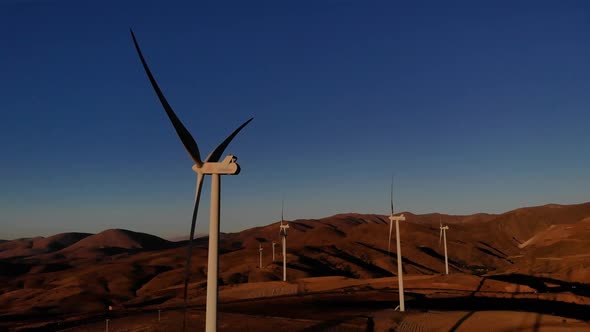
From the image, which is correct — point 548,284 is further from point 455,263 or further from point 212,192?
point 212,192

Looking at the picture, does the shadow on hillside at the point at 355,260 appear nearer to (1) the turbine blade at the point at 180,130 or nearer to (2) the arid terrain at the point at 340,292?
(2) the arid terrain at the point at 340,292

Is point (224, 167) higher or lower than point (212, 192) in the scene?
higher

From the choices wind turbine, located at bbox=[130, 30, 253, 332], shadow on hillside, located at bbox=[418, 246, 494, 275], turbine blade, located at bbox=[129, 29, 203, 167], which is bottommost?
shadow on hillside, located at bbox=[418, 246, 494, 275]

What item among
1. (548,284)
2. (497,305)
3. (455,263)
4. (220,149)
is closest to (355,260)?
(455,263)

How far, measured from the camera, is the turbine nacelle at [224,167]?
23297 mm

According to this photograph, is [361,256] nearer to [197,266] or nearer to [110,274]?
[197,266]

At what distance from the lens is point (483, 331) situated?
38.5 metres

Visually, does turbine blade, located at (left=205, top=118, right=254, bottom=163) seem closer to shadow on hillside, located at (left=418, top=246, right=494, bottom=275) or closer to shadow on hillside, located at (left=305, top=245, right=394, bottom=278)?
shadow on hillside, located at (left=305, top=245, right=394, bottom=278)

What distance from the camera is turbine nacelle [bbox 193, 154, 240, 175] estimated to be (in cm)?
2330

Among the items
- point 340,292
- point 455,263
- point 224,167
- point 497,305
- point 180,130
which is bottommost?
point 455,263

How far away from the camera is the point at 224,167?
23500 millimetres

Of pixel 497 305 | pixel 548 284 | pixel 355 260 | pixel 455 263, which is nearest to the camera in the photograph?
pixel 497 305

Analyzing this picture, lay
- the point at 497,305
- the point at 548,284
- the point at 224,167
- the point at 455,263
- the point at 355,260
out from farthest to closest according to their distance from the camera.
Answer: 1. the point at 455,263
2. the point at 355,260
3. the point at 548,284
4. the point at 497,305
5. the point at 224,167

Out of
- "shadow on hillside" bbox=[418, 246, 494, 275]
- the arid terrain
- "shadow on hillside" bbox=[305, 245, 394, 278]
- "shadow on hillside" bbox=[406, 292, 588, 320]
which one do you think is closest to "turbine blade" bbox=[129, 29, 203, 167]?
the arid terrain
